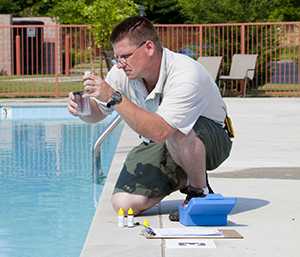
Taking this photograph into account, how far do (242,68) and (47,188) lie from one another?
11932 mm

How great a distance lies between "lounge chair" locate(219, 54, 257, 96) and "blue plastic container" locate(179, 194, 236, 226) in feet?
46.8

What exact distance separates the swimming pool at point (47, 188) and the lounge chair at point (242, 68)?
6304 mm

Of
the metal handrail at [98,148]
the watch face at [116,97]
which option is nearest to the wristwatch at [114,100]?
the watch face at [116,97]

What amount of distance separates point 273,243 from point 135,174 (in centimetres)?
Answer: 118

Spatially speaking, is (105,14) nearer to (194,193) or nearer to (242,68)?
(242,68)

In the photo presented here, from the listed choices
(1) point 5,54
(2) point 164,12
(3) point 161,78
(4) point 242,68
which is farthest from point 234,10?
(2) point 164,12

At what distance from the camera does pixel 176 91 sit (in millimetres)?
4910

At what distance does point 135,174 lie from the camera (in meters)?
5.52

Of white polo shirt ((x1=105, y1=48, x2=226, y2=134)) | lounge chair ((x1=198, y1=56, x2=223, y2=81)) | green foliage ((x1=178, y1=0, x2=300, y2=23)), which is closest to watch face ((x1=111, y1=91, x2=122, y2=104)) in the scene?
white polo shirt ((x1=105, y1=48, x2=226, y2=134))

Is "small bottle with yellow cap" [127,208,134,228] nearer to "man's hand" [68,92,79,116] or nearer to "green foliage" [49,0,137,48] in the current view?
"man's hand" [68,92,79,116]

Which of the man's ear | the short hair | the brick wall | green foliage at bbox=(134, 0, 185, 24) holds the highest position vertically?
the short hair

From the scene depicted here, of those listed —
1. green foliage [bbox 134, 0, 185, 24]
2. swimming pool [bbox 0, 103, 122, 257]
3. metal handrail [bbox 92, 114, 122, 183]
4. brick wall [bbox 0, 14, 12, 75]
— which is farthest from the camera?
green foliage [bbox 134, 0, 185, 24]

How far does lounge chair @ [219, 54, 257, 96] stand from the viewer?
19.2m

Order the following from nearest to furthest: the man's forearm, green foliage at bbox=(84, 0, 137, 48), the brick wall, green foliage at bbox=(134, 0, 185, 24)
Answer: the man's forearm, green foliage at bbox=(84, 0, 137, 48), the brick wall, green foliage at bbox=(134, 0, 185, 24)
